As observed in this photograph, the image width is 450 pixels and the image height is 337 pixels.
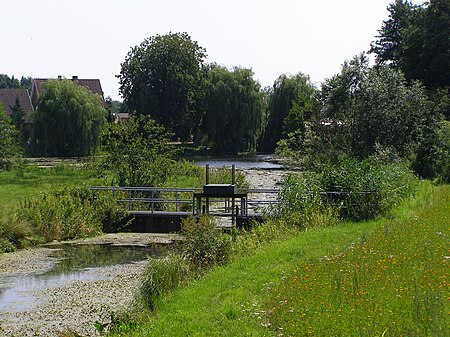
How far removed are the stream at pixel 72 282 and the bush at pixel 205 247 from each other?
1527 mm

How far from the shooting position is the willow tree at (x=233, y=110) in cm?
6931

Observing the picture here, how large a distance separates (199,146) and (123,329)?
7256cm

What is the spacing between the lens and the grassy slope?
966cm

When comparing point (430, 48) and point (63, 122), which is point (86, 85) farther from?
point (430, 48)

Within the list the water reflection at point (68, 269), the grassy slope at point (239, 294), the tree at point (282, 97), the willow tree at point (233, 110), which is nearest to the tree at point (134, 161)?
the water reflection at point (68, 269)

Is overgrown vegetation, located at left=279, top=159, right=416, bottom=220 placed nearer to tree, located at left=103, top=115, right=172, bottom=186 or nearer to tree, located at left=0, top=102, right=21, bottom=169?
tree, located at left=103, top=115, right=172, bottom=186

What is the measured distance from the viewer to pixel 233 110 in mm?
69562

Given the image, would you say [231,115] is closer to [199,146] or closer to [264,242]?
[199,146]

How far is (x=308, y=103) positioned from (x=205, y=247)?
133ft

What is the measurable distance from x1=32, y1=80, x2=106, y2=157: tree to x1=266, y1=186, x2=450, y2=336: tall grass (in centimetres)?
4665

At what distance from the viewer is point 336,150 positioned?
38125 mm

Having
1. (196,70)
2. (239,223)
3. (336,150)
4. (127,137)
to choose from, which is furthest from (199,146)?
(239,223)

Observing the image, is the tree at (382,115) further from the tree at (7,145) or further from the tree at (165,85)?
the tree at (165,85)

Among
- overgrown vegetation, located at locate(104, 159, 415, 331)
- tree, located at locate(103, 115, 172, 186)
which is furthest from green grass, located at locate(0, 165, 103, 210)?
overgrown vegetation, located at locate(104, 159, 415, 331)
